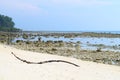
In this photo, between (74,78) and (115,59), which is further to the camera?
(115,59)

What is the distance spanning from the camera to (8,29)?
120m

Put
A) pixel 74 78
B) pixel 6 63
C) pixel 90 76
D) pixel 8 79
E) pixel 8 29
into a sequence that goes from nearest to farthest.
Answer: pixel 8 79
pixel 74 78
pixel 90 76
pixel 6 63
pixel 8 29

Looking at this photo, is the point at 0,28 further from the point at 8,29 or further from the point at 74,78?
Answer: the point at 74,78

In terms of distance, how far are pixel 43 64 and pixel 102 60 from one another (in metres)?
7.95

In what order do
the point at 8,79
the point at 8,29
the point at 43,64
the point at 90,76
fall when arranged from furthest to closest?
the point at 8,29
the point at 43,64
the point at 90,76
the point at 8,79

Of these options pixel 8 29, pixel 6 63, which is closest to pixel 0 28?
pixel 8 29

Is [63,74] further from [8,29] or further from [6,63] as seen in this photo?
[8,29]

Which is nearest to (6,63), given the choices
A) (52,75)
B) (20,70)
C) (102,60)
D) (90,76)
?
(20,70)

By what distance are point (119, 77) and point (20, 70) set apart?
4.48 metres

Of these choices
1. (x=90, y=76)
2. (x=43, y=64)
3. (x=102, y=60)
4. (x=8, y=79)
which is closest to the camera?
(x=8, y=79)

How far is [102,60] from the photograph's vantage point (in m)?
24.0

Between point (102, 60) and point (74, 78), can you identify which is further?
point (102, 60)

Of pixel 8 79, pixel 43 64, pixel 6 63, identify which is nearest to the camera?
pixel 8 79

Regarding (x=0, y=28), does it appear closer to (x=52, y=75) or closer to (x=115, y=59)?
(x=115, y=59)
